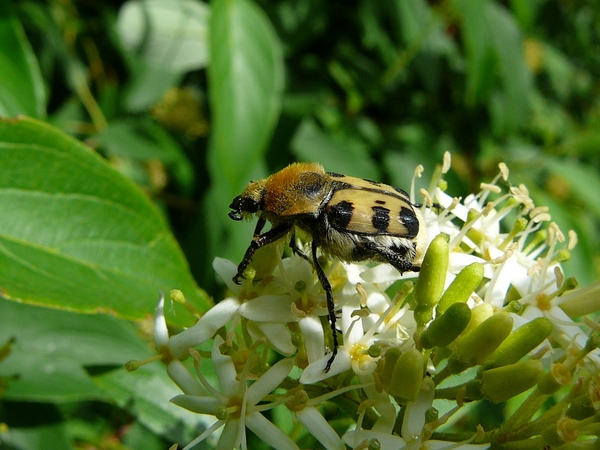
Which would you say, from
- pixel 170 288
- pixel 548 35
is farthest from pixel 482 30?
pixel 548 35

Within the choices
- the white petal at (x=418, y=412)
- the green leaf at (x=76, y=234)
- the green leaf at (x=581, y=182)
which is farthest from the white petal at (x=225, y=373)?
the green leaf at (x=581, y=182)

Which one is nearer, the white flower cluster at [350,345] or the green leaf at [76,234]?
the white flower cluster at [350,345]

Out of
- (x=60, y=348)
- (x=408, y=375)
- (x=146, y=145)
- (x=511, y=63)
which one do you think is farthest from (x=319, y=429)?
(x=511, y=63)

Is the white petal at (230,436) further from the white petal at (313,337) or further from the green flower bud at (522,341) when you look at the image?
the green flower bud at (522,341)

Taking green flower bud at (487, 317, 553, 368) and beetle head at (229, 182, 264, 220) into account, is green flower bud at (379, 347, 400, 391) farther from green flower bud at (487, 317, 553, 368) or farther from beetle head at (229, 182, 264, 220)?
beetle head at (229, 182, 264, 220)

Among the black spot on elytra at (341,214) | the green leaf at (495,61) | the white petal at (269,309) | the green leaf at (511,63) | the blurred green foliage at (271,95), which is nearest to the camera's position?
the white petal at (269,309)
